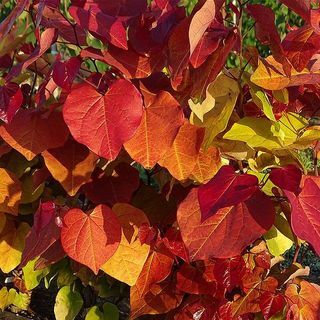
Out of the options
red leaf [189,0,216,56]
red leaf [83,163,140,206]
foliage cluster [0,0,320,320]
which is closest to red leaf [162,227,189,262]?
foliage cluster [0,0,320,320]

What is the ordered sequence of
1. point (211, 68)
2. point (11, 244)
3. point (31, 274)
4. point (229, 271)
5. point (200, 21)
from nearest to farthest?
point (200, 21) → point (211, 68) → point (229, 271) → point (11, 244) → point (31, 274)

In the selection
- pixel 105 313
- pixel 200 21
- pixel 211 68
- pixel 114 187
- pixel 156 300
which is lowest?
pixel 105 313

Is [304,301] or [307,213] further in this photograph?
[304,301]

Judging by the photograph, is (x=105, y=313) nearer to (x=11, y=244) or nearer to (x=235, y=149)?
(x=11, y=244)

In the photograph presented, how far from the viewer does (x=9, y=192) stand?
1.33 meters

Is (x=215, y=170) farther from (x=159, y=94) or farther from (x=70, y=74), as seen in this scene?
(x=70, y=74)

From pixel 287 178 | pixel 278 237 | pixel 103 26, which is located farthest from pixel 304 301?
pixel 103 26

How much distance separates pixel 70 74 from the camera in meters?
1.10

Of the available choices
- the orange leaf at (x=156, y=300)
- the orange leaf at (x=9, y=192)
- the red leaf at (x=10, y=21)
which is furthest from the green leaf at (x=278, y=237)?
the red leaf at (x=10, y=21)

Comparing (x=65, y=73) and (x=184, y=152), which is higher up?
(x=65, y=73)

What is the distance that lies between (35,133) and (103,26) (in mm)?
242

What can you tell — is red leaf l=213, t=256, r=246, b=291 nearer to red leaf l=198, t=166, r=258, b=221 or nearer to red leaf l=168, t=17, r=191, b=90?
red leaf l=198, t=166, r=258, b=221

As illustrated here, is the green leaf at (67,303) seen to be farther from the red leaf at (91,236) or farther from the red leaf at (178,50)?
the red leaf at (178,50)

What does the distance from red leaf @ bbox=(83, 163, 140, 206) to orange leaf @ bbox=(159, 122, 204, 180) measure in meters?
0.18
